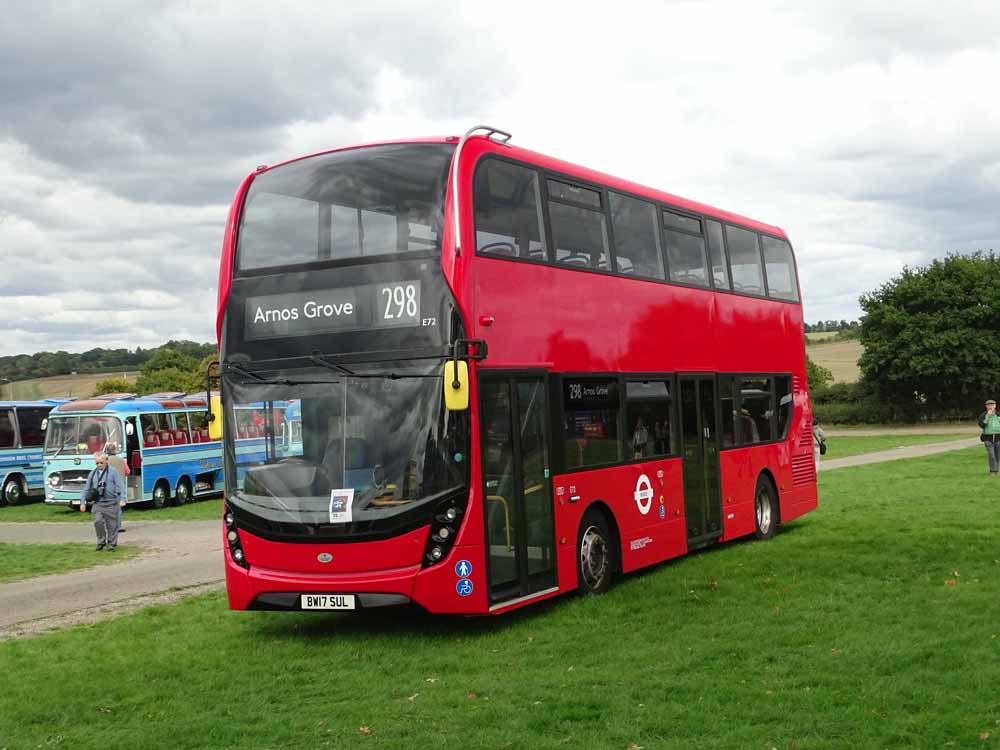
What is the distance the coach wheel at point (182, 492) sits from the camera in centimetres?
3628

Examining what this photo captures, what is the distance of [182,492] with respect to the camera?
36.5 meters

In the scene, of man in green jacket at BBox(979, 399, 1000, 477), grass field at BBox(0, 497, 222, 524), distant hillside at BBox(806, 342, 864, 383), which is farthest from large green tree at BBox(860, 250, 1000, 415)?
grass field at BBox(0, 497, 222, 524)

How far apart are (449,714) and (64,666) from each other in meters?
4.19

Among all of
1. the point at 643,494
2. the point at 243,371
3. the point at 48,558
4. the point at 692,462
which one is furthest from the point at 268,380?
the point at 48,558

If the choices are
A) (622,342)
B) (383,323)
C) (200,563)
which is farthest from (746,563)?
(200,563)

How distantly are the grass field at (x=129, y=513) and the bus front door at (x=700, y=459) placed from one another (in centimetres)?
1742

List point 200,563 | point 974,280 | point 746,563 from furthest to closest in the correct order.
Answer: point 974,280 → point 200,563 → point 746,563

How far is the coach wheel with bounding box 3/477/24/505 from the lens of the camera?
38.8 metres

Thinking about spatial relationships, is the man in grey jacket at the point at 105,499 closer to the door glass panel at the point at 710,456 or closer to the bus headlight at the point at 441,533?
the door glass panel at the point at 710,456

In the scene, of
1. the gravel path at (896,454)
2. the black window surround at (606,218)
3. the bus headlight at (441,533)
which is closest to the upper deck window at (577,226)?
the black window surround at (606,218)

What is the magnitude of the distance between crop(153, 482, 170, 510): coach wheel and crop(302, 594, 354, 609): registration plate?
25.5m

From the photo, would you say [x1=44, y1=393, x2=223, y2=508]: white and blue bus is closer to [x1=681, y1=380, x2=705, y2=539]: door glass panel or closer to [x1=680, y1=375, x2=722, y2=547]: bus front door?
[x1=680, y1=375, x2=722, y2=547]: bus front door

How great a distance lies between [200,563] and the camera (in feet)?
63.1

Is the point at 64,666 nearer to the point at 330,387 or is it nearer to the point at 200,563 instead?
the point at 330,387
